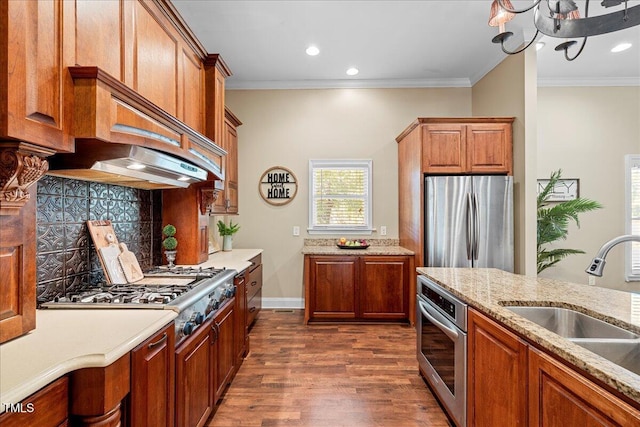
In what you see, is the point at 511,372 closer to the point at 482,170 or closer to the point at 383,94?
the point at 482,170

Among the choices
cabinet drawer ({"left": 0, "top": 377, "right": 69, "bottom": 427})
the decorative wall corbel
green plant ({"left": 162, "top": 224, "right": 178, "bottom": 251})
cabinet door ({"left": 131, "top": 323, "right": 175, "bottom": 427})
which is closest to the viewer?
cabinet drawer ({"left": 0, "top": 377, "right": 69, "bottom": 427})

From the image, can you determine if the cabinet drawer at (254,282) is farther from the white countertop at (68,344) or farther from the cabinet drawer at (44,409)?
the cabinet drawer at (44,409)

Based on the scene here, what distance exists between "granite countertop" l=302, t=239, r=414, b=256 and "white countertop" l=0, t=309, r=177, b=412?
262cm

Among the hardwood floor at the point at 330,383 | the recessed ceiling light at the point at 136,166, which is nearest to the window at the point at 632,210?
the hardwood floor at the point at 330,383

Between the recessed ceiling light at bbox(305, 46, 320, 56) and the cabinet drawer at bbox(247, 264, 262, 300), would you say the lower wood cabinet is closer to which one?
the cabinet drawer at bbox(247, 264, 262, 300)

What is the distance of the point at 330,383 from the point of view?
2568mm

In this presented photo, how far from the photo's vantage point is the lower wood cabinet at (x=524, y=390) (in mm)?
938

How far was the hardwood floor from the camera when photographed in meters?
2.14

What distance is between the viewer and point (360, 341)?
342cm

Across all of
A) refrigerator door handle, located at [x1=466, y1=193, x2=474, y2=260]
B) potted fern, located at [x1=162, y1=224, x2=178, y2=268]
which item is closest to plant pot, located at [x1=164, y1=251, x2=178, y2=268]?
potted fern, located at [x1=162, y1=224, x2=178, y2=268]

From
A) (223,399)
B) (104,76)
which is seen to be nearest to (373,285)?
(223,399)

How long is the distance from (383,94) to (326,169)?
1.32 m

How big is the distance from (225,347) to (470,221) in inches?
107

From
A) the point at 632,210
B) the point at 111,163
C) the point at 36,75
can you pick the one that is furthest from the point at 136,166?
the point at 632,210
